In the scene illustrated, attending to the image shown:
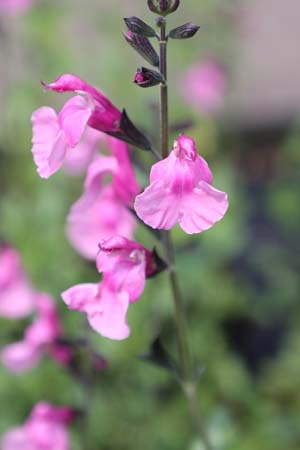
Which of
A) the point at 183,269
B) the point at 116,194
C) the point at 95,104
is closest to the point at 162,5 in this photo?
the point at 95,104

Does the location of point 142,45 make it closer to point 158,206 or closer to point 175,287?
point 158,206

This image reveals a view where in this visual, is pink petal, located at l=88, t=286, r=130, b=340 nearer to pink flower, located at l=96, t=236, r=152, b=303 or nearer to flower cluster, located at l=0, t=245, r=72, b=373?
pink flower, located at l=96, t=236, r=152, b=303

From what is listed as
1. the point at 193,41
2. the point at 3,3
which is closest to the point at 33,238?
the point at 3,3

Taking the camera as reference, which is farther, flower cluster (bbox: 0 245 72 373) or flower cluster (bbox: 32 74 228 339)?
flower cluster (bbox: 0 245 72 373)

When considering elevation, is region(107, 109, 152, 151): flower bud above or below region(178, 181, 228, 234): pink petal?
above

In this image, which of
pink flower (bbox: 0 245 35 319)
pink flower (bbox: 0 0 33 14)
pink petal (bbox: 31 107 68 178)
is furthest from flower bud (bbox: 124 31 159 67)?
pink flower (bbox: 0 0 33 14)

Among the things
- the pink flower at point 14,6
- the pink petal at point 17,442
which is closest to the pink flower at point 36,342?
the pink petal at point 17,442

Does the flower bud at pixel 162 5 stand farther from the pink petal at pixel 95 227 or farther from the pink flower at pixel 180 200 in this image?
the pink petal at pixel 95 227
